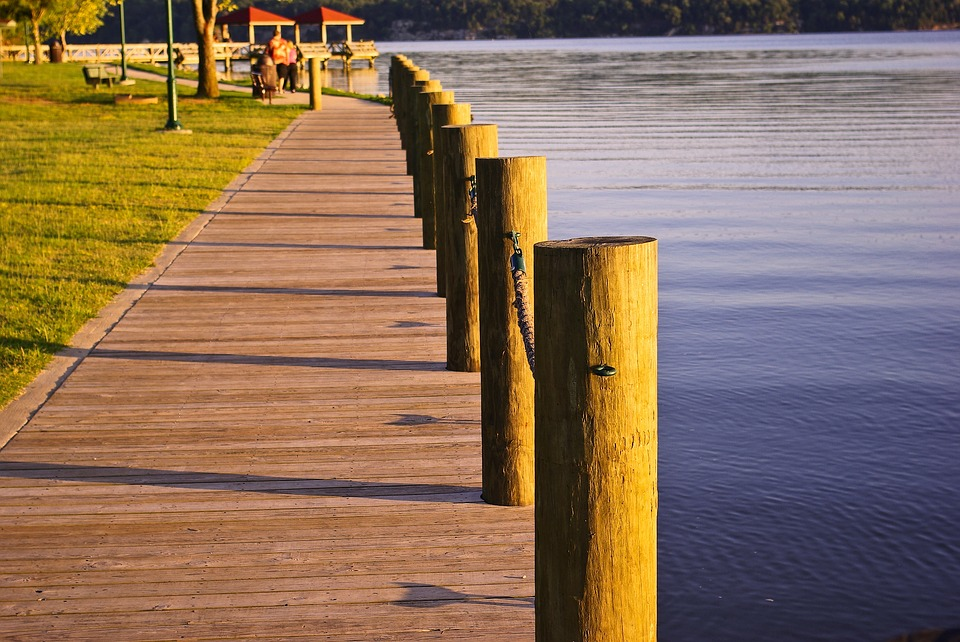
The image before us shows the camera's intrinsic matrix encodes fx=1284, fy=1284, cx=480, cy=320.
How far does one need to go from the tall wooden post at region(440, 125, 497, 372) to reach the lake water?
60.3 inches

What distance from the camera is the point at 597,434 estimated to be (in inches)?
124

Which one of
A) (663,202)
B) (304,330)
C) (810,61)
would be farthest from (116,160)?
(810,61)

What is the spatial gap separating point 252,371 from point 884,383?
4.90 metres

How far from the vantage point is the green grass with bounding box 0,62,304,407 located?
8320mm

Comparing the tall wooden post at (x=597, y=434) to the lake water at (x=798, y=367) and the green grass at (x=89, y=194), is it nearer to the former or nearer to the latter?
the lake water at (x=798, y=367)

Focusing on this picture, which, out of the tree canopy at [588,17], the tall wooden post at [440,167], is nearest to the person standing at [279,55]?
the tall wooden post at [440,167]

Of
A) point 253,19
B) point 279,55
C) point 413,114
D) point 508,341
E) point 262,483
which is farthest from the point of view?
point 253,19

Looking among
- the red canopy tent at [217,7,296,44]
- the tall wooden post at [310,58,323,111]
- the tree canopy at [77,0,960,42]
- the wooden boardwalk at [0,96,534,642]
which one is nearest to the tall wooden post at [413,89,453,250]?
the wooden boardwalk at [0,96,534,642]

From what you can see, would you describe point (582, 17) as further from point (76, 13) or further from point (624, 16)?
point (76, 13)

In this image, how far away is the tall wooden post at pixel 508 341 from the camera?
191 inches

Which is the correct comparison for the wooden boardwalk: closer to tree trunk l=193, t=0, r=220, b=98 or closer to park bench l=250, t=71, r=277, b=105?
park bench l=250, t=71, r=277, b=105

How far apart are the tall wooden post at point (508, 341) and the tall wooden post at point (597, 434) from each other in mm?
1516

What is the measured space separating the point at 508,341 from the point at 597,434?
177 cm

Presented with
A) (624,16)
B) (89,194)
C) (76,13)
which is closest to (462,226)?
(89,194)
